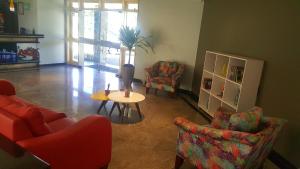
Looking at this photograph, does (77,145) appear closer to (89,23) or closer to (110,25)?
(110,25)

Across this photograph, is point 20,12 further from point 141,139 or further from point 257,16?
point 257,16

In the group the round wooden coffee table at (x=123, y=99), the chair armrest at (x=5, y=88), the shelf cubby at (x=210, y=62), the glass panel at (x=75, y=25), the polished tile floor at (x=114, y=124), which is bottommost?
the polished tile floor at (x=114, y=124)

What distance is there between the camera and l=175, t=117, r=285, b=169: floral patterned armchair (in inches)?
78.6

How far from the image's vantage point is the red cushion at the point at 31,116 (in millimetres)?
1742

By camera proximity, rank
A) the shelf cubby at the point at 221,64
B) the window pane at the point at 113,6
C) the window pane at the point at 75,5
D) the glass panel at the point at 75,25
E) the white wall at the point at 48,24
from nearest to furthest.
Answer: the shelf cubby at the point at 221,64
the window pane at the point at 113,6
the white wall at the point at 48,24
the window pane at the point at 75,5
the glass panel at the point at 75,25

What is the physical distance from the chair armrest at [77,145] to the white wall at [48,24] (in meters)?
6.67

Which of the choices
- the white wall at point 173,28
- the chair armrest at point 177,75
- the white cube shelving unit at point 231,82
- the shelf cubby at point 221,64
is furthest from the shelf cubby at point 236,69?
the white wall at point 173,28

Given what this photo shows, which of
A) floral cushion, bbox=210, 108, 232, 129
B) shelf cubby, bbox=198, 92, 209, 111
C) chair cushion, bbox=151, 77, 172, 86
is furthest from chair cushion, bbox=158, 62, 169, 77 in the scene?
floral cushion, bbox=210, 108, 232, 129

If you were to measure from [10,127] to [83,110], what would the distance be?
2.62 meters

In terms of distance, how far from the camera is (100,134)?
224cm

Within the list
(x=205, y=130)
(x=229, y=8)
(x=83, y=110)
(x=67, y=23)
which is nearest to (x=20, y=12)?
(x=67, y=23)

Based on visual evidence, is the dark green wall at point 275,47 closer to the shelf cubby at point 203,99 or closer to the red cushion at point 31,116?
the shelf cubby at point 203,99

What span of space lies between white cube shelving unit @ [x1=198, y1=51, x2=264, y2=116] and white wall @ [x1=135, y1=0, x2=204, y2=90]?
120cm

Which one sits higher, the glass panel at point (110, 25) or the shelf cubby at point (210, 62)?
the glass panel at point (110, 25)
